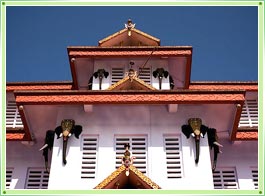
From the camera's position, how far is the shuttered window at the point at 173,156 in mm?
11750

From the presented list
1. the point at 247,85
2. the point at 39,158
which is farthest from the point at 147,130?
the point at 247,85

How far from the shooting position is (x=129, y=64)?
16.0 meters

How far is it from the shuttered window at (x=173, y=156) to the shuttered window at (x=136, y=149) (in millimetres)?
552

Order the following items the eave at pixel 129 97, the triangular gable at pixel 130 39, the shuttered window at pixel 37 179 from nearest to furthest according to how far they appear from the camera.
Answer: the eave at pixel 129 97 < the shuttered window at pixel 37 179 < the triangular gable at pixel 130 39

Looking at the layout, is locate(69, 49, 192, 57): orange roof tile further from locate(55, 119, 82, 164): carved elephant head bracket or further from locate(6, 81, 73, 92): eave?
locate(55, 119, 82, 164): carved elephant head bracket

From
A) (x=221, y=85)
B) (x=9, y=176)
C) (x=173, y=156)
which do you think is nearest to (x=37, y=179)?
(x=9, y=176)

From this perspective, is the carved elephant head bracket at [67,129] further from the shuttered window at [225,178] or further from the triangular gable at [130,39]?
the triangular gable at [130,39]

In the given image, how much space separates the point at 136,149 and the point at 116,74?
4.19 metres

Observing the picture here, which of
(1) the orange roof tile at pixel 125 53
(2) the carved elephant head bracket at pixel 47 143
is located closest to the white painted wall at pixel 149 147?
(2) the carved elephant head bracket at pixel 47 143

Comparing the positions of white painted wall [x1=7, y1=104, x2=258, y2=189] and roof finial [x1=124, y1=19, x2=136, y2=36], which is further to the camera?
roof finial [x1=124, y1=19, x2=136, y2=36]

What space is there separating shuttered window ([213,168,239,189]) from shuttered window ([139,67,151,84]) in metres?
3.89

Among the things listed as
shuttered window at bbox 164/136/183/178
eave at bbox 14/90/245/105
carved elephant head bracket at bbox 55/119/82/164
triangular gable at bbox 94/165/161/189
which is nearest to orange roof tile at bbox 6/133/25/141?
eave at bbox 14/90/245/105

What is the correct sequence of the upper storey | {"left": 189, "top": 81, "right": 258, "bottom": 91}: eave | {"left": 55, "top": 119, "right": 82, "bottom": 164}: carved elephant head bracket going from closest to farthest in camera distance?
1. {"left": 55, "top": 119, "right": 82, "bottom": 164}: carved elephant head bracket
2. the upper storey
3. {"left": 189, "top": 81, "right": 258, "bottom": 91}: eave

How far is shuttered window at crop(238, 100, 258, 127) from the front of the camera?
49.7ft
